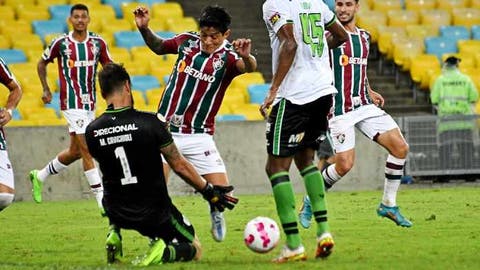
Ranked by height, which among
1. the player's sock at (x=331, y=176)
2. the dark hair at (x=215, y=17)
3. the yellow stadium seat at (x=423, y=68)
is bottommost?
the yellow stadium seat at (x=423, y=68)

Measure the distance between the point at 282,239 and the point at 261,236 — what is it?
1.98 m

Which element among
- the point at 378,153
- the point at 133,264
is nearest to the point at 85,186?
the point at 378,153

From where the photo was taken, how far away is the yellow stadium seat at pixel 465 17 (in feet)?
84.1

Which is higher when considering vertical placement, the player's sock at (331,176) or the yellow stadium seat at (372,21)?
the player's sock at (331,176)

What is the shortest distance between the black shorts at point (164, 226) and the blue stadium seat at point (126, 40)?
13.9 meters

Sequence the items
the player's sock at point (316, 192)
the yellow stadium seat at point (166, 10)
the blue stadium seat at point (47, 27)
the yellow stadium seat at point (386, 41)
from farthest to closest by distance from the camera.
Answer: the yellow stadium seat at point (166, 10) < the yellow stadium seat at point (386, 41) < the blue stadium seat at point (47, 27) < the player's sock at point (316, 192)

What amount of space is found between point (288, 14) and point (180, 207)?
690 centimetres

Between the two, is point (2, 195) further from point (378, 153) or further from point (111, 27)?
point (111, 27)

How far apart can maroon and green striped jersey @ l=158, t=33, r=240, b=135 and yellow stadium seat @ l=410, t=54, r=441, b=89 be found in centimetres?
1261

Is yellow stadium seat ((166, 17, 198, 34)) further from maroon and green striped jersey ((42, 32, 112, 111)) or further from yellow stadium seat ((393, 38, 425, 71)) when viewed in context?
maroon and green striped jersey ((42, 32, 112, 111))

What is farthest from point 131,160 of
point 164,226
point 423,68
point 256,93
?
point 423,68

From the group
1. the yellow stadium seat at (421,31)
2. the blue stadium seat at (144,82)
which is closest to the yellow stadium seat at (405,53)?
the yellow stadium seat at (421,31)

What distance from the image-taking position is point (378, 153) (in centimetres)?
1959

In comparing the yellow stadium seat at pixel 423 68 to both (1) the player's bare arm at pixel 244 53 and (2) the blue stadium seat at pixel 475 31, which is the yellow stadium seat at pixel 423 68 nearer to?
(2) the blue stadium seat at pixel 475 31
